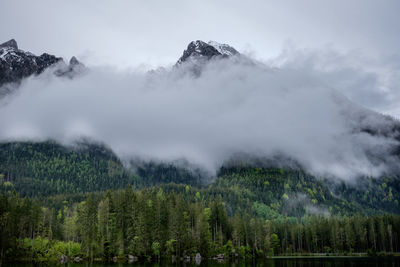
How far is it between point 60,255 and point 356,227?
145 m

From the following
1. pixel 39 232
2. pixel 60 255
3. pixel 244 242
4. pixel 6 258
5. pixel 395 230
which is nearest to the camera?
pixel 6 258

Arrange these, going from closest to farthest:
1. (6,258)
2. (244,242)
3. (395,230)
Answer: (6,258) < (244,242) < (395,230)

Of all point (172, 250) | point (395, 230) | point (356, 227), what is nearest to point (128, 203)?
point (172, 250)

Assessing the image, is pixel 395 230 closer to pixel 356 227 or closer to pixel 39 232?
pixel 356 227

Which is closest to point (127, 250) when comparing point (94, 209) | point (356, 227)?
point (94, 209)

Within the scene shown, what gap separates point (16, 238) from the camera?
112312 mm

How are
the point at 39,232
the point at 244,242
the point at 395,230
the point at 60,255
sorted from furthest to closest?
the point at 395,230
the point at 244,242
the point at 39,232
the point at 60,255

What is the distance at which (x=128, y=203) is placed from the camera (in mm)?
130125

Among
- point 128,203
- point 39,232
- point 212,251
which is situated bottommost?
point 212,251

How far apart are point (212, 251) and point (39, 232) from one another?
63.3 meters

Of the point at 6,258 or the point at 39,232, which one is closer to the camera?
the point at 6,258

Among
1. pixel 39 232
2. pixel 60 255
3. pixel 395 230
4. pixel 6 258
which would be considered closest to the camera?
pixel 6 258

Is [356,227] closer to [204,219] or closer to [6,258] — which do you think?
[204,219]

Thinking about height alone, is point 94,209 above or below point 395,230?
above
